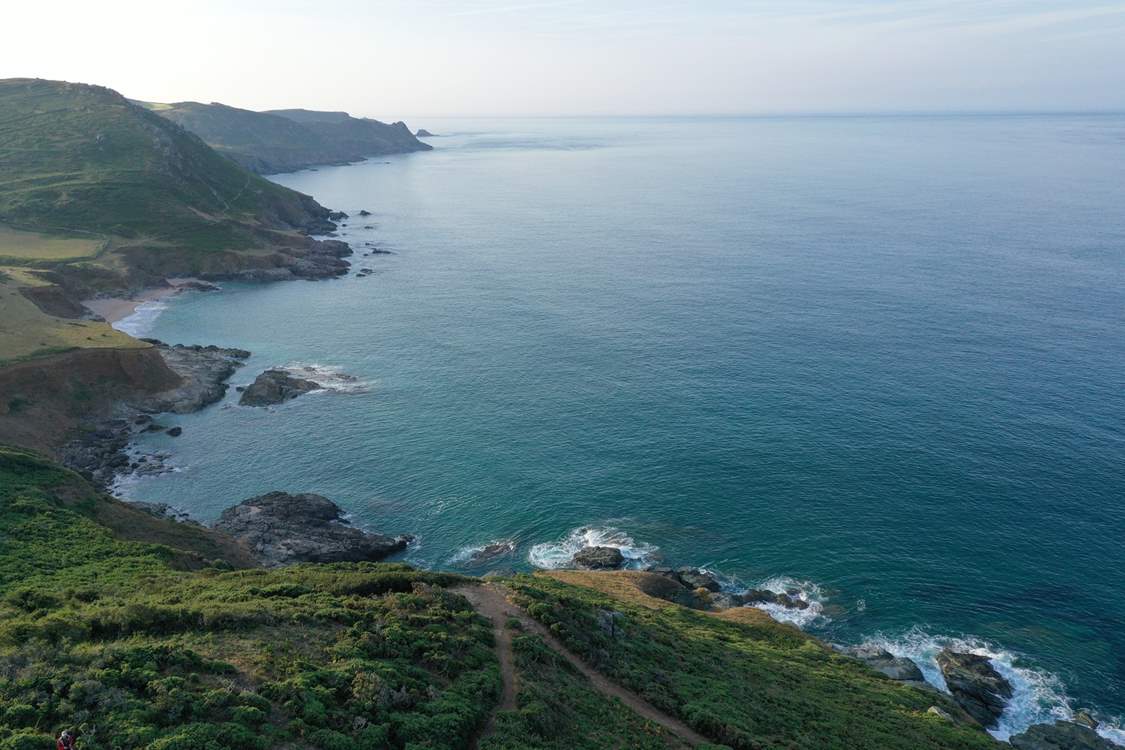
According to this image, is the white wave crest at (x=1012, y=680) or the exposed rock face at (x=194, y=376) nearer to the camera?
the white wave crest at (x=1012, y=680)

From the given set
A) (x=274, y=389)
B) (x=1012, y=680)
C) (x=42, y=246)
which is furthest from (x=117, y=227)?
(x=1012, y=680)

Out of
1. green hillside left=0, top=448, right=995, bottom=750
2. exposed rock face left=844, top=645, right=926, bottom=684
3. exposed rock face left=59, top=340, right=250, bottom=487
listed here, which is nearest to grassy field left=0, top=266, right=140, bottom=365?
exposed rock face left=59, top=340, right=250, bottom=487

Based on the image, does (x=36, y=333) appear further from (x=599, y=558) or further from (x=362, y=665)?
(x=362, y=665)

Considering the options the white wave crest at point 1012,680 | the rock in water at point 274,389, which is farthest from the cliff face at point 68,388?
the white wave crest at point 1012,680

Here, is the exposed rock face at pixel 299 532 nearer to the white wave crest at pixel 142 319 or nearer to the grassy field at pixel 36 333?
the grassy field at pixel 36 333

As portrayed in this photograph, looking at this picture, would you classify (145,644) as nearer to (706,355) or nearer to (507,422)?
(507,422)

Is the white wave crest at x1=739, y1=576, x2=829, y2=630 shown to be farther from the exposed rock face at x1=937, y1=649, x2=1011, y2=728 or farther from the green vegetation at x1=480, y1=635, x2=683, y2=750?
the green vegetation at x1=480, y1=635, x2=683, y2=750
